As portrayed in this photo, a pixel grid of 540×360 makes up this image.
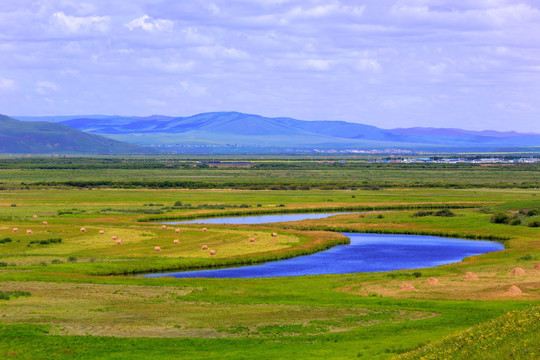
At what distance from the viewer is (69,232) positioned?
76438 millimetres

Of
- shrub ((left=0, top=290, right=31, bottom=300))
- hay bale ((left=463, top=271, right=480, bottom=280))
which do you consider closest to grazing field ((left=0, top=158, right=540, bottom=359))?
shrub ((left=0, top=290, right=31, bottom=300))

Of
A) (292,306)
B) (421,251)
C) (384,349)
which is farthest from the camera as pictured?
(421,251)

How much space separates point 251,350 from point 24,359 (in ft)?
30.6

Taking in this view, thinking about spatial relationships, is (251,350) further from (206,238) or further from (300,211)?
(300,211)

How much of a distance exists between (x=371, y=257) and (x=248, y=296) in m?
23.2

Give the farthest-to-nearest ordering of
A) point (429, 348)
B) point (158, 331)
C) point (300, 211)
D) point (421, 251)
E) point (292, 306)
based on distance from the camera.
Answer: point (300, 211), point (421, 251), point (292, 306), point (158, 331), point (429, 348)

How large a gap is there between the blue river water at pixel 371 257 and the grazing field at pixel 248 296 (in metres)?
2.30

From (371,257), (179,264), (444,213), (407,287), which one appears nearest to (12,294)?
(179,264)

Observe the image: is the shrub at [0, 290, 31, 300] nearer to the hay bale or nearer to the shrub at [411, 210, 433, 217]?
the hay bale

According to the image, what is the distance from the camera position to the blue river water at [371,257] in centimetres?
5628

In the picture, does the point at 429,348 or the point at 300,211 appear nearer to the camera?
the point at 429,348

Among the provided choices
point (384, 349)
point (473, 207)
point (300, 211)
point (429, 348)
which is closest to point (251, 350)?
point (384, 349)

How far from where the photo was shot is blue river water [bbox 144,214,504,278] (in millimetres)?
56281

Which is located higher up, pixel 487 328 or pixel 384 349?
pixel 487 328
